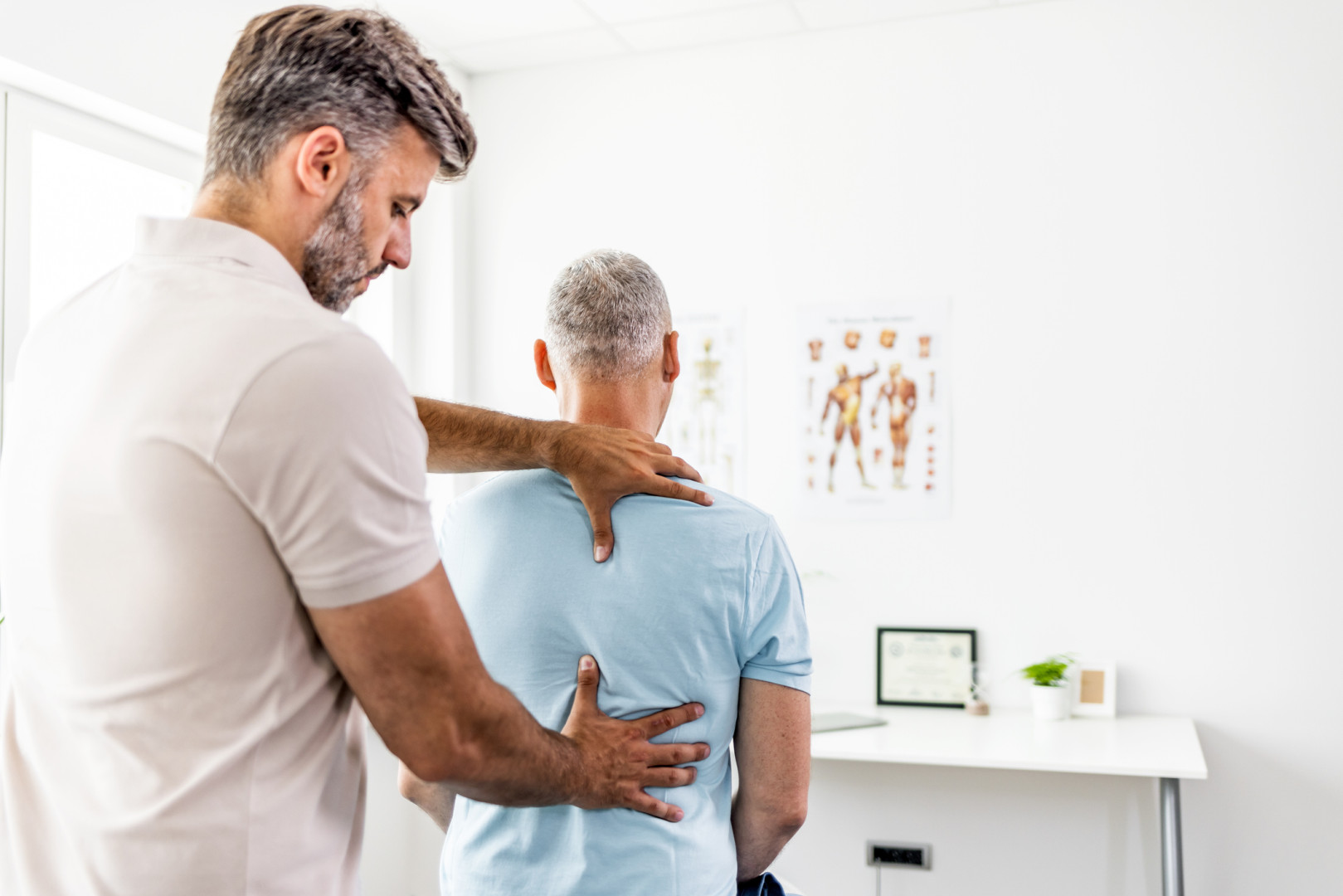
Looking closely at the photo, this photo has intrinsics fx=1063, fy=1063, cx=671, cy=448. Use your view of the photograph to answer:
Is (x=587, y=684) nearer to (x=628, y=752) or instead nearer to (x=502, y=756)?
(x=628, y=752)

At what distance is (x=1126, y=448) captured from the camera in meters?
2.79

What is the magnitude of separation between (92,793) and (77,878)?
0.06 metres

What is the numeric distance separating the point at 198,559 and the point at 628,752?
0.52m

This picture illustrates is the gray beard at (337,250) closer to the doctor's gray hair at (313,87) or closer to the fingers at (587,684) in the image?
the doctor's gray hair at (313,87)

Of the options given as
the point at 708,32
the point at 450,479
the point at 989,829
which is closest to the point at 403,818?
the point at 450,479

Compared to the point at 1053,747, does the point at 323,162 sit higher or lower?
higher

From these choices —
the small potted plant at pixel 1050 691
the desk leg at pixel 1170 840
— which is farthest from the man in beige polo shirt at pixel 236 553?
the small potted plant at pixel 1050 691

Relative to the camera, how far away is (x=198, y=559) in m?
0.73

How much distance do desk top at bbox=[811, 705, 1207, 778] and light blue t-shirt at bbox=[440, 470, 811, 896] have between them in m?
1.30

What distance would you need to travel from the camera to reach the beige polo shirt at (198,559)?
0.71 meters

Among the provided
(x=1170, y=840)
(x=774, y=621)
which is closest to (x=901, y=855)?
(x=1170, y=840)

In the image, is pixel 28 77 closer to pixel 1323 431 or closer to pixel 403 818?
pixel 403 818

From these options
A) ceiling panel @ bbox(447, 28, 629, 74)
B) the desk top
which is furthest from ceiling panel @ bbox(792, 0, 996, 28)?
the desk top

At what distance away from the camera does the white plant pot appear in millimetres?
2689
